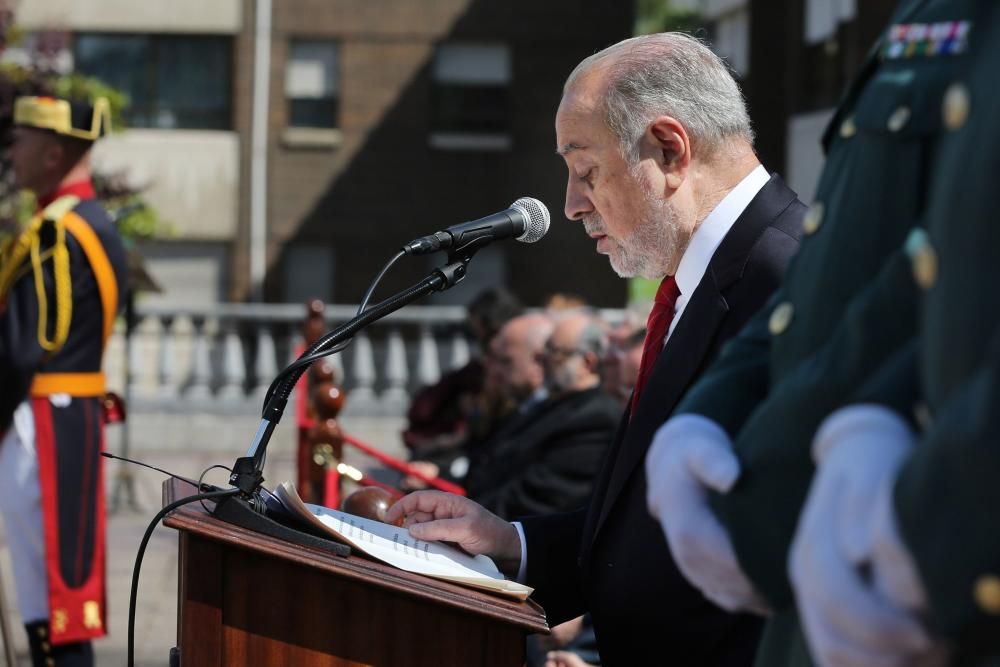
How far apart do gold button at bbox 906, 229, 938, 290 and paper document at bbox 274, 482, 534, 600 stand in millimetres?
1046

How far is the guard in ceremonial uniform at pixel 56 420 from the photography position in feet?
15.2

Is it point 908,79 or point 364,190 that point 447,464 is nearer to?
point 908,79

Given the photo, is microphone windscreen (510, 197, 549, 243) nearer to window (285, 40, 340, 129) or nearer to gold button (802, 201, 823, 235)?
gold button (802, 201, 823, 235)

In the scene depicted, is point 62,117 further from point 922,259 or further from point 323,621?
point 922,259

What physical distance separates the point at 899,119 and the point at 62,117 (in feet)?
13.4

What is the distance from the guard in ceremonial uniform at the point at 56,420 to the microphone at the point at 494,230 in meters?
2.55

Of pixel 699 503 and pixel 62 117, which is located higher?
pixel 62 117

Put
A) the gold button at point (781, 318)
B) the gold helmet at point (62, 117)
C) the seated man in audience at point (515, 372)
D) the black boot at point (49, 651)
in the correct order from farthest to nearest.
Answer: the seated man in audience at point (515, 372), the gold helmet at point (62, 117), the black boot at point (49, 651), the gold button at point (781, 318)

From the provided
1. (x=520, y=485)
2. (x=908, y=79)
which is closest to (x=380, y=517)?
(x=908, y=79)

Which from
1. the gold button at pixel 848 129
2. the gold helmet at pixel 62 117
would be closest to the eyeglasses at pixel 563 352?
the gold helmet at pixel 62 117

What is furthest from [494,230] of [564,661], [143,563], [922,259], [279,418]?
[143,563]

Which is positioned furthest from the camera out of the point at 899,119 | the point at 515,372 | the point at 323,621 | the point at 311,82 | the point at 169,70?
the point at 311,82

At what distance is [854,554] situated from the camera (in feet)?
3.79

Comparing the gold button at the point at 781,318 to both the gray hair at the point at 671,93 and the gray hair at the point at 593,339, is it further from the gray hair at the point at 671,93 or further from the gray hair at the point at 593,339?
the gray hair at the point at 593,339
